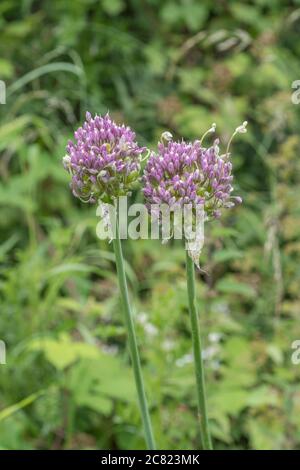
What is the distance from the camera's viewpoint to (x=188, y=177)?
1146 mm

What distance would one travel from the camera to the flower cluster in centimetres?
114

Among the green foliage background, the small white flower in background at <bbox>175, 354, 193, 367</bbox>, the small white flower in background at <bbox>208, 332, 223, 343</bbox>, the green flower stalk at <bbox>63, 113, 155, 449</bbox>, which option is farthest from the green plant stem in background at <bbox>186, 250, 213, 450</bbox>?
the small white flower in background at <bbox>208, 332, 223, 343</bbox>

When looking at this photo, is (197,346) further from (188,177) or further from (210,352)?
(210,352)

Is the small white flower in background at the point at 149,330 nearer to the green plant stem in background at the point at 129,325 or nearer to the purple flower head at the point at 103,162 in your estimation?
the green plant stem in background at the point at 129,325

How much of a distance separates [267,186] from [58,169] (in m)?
1.06

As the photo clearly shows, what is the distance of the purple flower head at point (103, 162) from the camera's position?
44.6 inches

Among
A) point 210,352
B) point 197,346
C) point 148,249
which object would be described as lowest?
point 197,346

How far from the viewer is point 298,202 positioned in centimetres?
274

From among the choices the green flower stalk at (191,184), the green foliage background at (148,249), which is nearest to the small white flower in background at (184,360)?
the green foliage background at (148,249)

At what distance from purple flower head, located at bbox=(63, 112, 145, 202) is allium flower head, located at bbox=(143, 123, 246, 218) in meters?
0.04

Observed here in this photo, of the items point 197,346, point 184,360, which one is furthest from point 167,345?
point 197,346

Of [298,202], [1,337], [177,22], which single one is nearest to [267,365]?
[298,202]

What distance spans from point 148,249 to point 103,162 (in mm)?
1963
